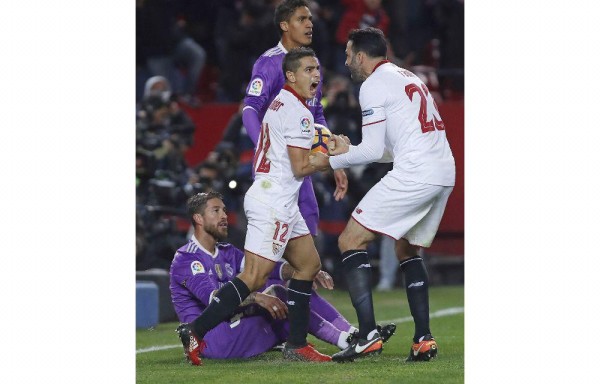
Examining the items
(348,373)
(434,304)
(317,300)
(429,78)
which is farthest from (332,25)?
(348,373)

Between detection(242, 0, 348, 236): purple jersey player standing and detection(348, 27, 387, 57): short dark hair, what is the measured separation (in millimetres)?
596

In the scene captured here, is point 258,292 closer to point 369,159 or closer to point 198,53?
point 369,159

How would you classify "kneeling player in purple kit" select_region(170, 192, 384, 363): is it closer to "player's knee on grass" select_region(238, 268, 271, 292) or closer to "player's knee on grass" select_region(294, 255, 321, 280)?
"player's knee on grass" select_region(294, 255, 321, 280)

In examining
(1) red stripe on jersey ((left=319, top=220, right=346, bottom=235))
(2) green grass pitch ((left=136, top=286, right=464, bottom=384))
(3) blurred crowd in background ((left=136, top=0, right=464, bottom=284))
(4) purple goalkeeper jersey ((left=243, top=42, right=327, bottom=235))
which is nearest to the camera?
(2) green grass pitch ((left=136, top=286, right=464, bottom=384))

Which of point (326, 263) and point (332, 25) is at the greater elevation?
point (332, 25)

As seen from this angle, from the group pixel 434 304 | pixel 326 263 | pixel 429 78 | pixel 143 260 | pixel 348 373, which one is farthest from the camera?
pixel 429 78

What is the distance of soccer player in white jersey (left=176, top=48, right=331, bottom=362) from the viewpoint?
6156 millimetres

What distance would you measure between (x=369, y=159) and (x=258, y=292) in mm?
1147

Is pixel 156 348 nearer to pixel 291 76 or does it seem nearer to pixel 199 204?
pixel 199 204

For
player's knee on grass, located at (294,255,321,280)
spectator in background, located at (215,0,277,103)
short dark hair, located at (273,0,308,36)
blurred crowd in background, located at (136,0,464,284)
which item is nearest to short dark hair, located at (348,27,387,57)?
short dark hair, located at (273,0,308,36)

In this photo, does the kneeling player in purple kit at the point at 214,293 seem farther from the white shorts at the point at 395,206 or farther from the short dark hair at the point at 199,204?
the white shorts at the point at 395,206

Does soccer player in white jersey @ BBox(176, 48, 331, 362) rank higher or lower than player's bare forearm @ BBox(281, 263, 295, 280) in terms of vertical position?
higher
